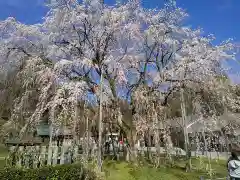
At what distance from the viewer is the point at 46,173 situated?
646 centimetres

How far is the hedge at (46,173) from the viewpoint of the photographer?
248 inches

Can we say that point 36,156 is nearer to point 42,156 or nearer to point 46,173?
point 42,156

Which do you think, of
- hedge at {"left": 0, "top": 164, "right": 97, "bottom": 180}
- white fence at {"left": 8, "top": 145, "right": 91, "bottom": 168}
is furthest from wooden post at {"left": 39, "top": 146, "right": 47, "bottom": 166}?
hedge at {"left": 0, "top": 164, "right": 97, "bottom": 180}

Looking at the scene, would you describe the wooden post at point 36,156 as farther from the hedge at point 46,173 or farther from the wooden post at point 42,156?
the hedge at point 46,173

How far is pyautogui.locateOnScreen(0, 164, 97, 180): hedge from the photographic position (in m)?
6.31

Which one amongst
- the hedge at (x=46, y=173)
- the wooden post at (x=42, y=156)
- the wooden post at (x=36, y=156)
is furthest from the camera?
the wooden post at (x=42, y=156)

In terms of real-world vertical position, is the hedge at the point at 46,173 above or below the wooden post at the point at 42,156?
below

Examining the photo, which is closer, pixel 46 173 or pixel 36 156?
pixel 46 173

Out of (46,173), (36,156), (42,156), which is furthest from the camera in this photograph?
(42,156)

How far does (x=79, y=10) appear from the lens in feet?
36.9

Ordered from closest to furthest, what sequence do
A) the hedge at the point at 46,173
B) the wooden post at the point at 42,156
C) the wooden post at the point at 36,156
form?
1. the hedge at the point at 46,173
2. the wooden post at the point at 36,156
3. the wooden post at the point at 42,156

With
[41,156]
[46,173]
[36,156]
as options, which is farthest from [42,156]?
[46,173]

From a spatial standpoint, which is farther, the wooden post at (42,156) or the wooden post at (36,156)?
the wooden post at (42,156)

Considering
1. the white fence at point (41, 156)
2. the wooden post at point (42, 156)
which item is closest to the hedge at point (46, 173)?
the white fence at point (41, 156)
